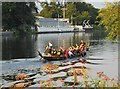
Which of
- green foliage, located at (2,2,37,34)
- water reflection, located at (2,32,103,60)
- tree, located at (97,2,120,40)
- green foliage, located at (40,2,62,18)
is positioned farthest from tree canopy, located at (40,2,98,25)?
tree, located at (97,2,120,40)

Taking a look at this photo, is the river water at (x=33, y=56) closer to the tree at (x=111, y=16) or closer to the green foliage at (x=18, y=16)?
the green foliage at (x=18, y=16)

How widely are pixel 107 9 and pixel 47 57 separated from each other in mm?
9390

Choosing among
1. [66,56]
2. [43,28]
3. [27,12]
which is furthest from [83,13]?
[66,56]

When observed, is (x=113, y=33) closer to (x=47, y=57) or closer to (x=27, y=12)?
(x=47, y=57)

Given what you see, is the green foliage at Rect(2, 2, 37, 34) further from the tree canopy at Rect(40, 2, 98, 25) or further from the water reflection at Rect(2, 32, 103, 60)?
the tree canopy at Rect(40, 2, 98, 25)

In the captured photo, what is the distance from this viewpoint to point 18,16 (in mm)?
44000

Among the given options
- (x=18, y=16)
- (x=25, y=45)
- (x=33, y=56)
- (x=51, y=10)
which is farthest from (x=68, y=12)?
(x=33, y=56)

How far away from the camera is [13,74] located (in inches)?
767

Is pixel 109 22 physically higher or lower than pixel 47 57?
higher

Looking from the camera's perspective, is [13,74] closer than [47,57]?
Yes

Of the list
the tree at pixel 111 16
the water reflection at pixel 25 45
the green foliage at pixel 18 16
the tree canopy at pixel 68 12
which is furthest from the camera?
the tree canopy at pixel 68 12

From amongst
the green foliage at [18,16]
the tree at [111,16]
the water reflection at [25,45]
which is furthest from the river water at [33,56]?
the tree at [111,16]

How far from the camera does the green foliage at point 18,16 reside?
4317 cm

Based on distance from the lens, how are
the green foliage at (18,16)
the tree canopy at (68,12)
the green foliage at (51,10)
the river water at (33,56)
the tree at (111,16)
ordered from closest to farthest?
the tree at (111,16) → the river water at (33,56) → the green foliage at (18,16) → the green foliage at (51,10) → the tree canopy at (68,12)
